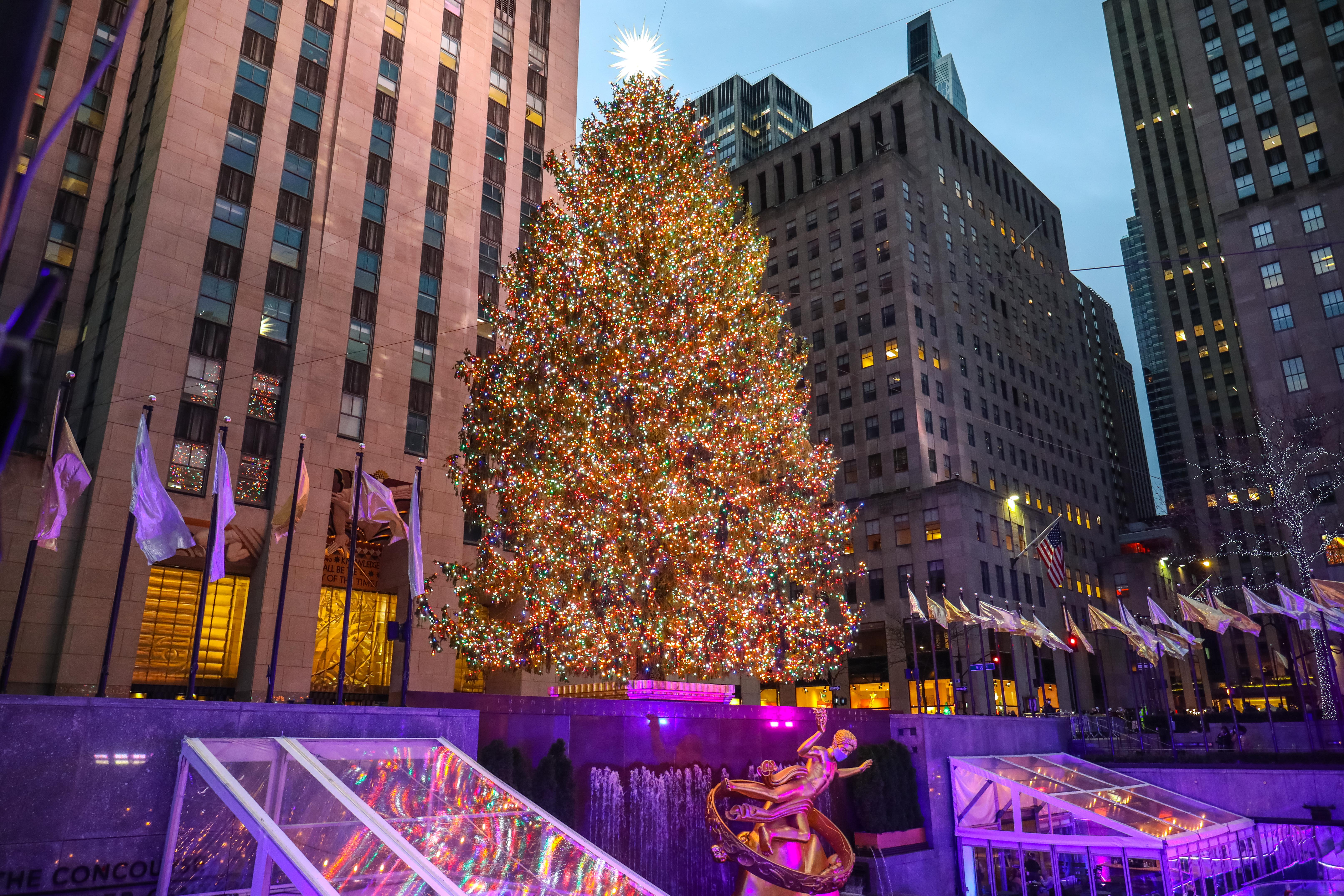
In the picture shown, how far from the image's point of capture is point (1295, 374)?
58562 mm

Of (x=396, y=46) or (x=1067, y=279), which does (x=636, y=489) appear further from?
(x=1067, y=279)

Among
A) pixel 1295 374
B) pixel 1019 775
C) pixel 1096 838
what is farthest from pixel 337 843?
pixel 1295 374

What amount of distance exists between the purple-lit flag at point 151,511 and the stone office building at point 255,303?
15101 mm

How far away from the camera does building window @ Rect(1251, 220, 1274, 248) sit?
62.2 m

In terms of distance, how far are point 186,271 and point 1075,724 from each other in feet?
136

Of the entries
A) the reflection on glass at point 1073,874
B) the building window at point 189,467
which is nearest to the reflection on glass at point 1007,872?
the reflection on glass at point 1073,874

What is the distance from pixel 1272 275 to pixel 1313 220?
4.57 meters

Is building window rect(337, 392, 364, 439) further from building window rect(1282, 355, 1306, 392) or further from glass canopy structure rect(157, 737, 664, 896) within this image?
building window rect(1282, 355, 1306, 392)

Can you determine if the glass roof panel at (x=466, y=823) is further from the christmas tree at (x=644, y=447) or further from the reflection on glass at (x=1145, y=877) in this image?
the reflection on glass at (x=1145, y=877)

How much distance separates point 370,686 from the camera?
37.3 meters

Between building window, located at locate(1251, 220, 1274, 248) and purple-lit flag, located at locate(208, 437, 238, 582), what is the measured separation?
226ft

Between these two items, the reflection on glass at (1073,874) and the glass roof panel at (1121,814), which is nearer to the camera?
the glass roof panel at (1121,814)

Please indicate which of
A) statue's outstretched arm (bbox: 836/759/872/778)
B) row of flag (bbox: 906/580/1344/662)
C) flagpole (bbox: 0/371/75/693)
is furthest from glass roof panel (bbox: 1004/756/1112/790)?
flagpole (bbox: 0/371/75/693)

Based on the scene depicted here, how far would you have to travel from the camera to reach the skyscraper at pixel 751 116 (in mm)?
176500
